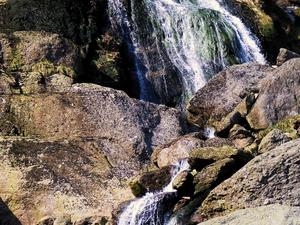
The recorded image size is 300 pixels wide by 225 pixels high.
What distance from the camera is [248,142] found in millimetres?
18141

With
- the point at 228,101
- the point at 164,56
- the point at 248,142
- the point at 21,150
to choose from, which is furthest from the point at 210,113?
the point at 21,150

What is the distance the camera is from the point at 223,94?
2256cm

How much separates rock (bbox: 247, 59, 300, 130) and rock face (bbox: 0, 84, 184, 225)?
2549mm

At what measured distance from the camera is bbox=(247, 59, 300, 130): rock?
64.8ft

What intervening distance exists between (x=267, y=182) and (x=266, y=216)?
3320mm

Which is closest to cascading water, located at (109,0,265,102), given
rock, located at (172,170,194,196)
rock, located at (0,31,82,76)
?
rock, located at (0,31,82,76)

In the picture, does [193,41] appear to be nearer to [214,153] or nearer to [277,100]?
[277,100]

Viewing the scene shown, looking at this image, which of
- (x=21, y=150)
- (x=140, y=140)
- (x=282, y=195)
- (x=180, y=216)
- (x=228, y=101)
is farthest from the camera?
(x=228, y=101)

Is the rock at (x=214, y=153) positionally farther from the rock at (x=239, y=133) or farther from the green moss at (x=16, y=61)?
the green moss at (x=16, y=61)

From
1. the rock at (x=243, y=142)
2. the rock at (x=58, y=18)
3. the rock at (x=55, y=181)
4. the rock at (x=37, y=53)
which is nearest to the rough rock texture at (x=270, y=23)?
the rock at (x=58, y=18)

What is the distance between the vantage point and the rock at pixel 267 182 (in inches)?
455

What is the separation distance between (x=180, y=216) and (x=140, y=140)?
17.3ft

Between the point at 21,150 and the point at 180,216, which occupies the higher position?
the point at 21,150

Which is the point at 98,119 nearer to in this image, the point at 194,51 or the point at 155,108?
the point at 155,108
